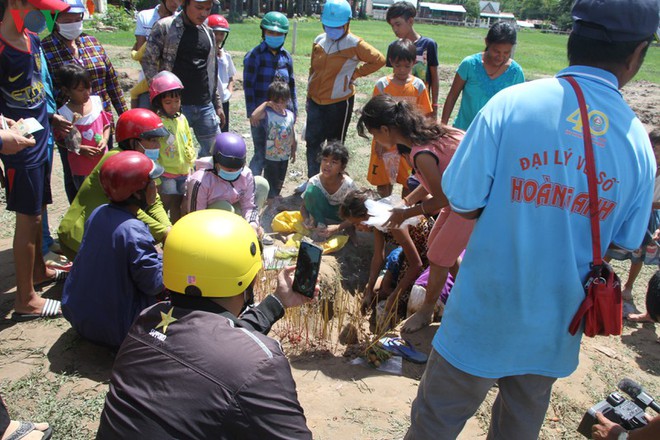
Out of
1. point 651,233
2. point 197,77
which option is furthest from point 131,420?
point 651,233

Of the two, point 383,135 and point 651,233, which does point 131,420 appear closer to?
point 383,135

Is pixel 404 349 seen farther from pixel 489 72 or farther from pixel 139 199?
pixel 489 72

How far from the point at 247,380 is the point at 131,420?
381mm

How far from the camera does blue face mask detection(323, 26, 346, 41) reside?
586cm

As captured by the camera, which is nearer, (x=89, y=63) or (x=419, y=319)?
(x=419, y=319)

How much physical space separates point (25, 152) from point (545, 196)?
3285mm

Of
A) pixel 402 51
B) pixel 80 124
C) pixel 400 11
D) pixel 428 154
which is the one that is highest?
pixel 400 11

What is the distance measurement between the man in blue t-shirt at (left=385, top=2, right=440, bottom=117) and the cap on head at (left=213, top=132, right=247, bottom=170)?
2.51m

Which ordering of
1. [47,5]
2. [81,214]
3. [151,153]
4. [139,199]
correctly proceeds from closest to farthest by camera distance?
[139,199] → [47,5] → [81,214] → [151,153]

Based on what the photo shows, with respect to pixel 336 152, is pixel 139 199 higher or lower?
higher

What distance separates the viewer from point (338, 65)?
236 inches

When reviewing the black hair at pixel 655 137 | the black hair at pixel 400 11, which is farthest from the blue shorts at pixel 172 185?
the black hair at pixel 655 137

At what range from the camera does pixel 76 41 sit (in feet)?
16.3

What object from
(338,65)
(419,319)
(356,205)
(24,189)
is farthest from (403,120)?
(338,65)
